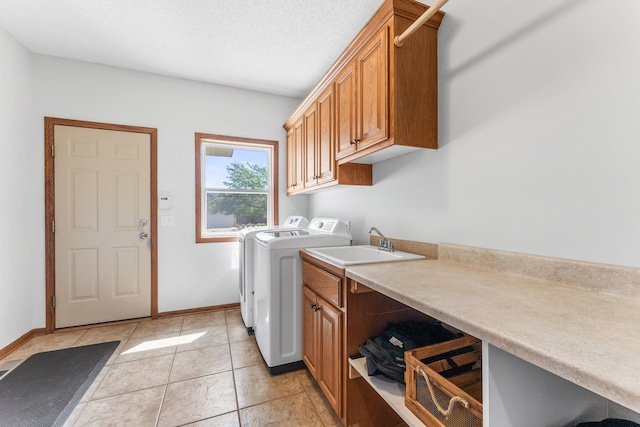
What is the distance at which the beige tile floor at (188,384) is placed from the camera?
58.2 inches

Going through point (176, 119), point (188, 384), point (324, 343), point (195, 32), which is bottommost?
point (188, 384)

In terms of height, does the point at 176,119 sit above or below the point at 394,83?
above

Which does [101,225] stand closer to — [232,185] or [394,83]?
[232,185]

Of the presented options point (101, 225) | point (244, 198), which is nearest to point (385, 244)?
point (244, 198)

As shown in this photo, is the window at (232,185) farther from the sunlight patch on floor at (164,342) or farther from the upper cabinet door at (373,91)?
the upper cabinet door at (373,91)

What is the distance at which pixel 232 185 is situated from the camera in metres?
3.24

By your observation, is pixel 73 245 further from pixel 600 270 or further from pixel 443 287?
pixel 600 270

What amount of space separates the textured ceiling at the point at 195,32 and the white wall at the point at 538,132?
3.27 feet

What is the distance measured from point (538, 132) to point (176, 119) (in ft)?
10.4

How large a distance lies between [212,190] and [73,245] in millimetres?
1395

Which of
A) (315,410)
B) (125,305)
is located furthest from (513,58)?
(125,305)

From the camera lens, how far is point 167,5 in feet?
6.07

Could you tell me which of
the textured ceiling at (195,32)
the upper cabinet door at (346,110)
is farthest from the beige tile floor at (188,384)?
the textured ceiling at (195,32)

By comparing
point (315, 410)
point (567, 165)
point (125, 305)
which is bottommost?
point (315, 410)
